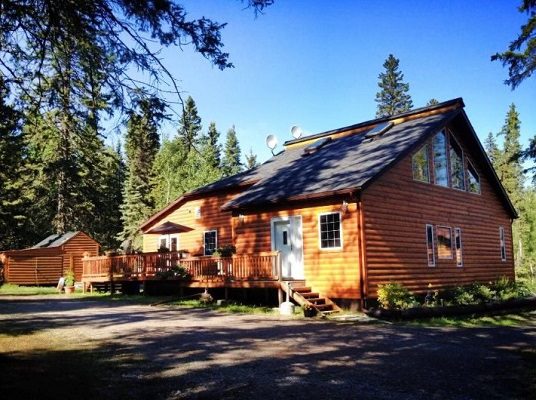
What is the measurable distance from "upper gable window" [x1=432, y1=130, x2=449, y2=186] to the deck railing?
7780 millimetres

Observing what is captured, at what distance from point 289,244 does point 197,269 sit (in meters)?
4.12

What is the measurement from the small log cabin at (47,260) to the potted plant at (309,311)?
22.4m

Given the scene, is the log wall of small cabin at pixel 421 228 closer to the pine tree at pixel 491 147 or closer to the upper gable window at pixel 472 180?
the upper gable window at pixel 472 180

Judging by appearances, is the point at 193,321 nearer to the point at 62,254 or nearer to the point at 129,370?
the point at 129,370

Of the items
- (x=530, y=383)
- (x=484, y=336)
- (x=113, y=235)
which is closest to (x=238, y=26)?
(x=530, y=383)

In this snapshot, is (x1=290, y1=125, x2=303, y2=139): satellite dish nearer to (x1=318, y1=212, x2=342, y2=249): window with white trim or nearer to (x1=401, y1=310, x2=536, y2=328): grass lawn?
(x1=318, y1=212, x2=342, y2=249): window with white trim

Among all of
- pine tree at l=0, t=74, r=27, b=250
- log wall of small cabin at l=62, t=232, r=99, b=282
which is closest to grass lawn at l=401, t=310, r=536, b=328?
log wall of small cabin at l=62, t=232, r=99, b=282

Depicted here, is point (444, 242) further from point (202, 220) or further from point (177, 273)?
point (202, 220)

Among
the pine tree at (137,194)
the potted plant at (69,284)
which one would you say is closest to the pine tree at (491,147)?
the pine tree at (137,194)

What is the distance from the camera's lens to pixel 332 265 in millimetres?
16531

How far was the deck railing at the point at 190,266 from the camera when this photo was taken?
17.2m

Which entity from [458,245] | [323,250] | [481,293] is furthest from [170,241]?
[481,293]

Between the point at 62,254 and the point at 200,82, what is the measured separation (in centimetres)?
2993

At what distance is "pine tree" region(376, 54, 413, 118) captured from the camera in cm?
6531
